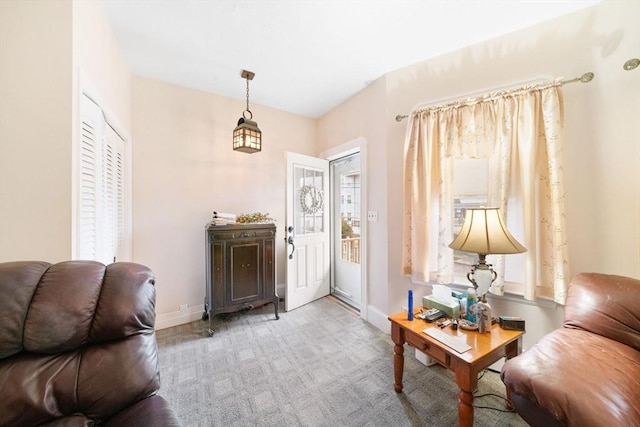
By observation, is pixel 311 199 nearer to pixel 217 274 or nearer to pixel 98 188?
pixel 217 274

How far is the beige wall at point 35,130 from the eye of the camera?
1.15 metres

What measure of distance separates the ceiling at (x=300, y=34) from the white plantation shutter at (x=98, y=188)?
32.1 inches

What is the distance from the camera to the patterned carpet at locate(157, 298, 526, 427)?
1.48m

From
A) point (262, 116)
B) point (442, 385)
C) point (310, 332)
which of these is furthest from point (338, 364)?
point (262, 116)

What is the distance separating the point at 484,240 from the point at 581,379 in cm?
73

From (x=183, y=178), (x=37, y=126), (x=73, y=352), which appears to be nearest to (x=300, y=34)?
(x=37, y=126)

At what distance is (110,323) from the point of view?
3.11 feet

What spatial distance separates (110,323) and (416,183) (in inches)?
89.1

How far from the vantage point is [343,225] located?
11.8ft

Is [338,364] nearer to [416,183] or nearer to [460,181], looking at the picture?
[416,183]

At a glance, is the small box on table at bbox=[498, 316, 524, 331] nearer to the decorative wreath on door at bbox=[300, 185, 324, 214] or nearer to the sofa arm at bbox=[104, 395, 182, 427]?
the sofa arm at bbox=[104, 395, 182, 427]

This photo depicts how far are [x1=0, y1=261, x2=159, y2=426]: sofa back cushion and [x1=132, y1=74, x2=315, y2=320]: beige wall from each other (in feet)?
5.58

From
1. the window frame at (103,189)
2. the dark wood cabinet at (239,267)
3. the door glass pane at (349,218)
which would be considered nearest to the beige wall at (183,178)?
the window frame at (103,189)

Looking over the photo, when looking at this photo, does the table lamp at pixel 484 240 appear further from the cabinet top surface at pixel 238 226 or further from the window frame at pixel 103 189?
the window frame at pixel 103 189
